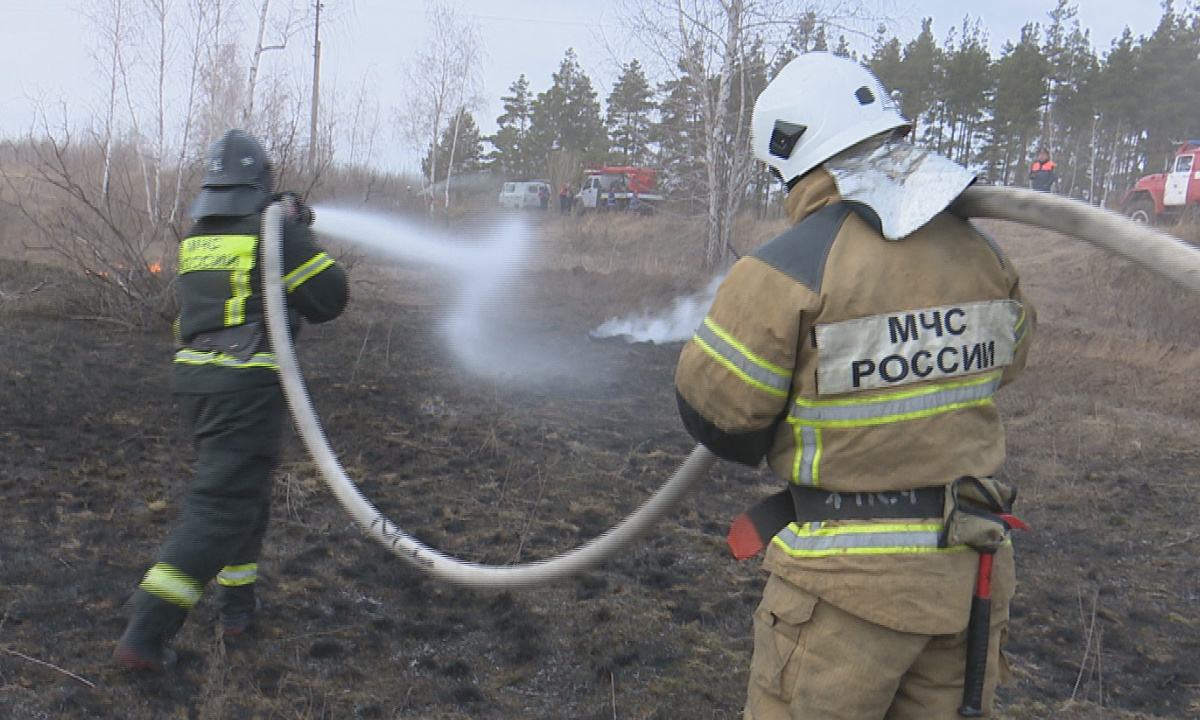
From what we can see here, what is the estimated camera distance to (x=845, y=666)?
1.85 metres

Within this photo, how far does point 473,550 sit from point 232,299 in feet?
6.17

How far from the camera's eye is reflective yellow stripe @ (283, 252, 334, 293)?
3.46 meters

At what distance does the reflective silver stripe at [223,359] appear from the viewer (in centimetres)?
338

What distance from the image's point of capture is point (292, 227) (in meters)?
3.49

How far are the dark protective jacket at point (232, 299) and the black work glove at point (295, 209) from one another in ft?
0.23

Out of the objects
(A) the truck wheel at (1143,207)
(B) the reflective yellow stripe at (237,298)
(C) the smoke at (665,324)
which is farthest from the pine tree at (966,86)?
(B) the reflective yellow stripe at (237,298)

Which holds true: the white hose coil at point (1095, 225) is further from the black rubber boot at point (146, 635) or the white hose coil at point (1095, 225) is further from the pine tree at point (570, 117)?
the pine tree at point (570, 117)

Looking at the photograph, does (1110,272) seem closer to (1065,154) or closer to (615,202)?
(615,202)

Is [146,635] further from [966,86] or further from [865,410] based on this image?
[966,86]

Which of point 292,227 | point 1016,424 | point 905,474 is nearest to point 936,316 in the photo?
point 905,474

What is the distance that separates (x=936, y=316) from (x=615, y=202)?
108ft

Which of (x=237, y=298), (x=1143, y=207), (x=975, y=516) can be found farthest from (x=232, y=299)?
(x=1143, y=207)

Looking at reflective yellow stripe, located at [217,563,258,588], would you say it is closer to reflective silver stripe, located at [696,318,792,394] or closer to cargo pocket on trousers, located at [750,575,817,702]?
cargo pocket on trousers, located at [750,575,817,702]

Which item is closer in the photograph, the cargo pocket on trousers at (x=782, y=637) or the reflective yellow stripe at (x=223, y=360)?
the cargo pocket on trousers at (x=782, y=637)
